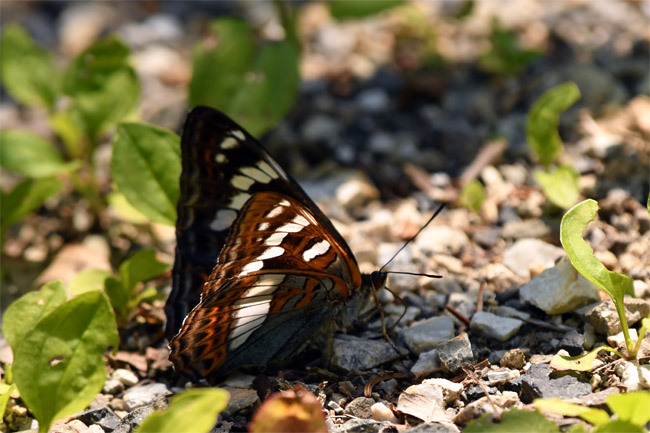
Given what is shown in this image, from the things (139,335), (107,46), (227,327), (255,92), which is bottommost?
(139,335)

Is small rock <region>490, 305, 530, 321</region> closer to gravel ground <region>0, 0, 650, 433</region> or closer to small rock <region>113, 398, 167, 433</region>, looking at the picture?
gravel ground <region>0, 0, 650, 433</region>

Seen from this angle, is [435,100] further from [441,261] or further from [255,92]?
[441,261]

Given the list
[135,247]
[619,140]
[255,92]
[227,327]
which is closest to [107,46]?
[255,92]

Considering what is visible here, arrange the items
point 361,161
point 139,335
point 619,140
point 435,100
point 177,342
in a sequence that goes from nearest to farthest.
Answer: point 177,342
point 139,335
point 619,140
point 361,161
point 435,100

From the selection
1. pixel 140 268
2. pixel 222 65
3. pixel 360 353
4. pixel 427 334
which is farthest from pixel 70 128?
pixel 427 334

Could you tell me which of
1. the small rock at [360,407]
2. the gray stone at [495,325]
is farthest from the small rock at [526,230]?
the small rock at [360,407]

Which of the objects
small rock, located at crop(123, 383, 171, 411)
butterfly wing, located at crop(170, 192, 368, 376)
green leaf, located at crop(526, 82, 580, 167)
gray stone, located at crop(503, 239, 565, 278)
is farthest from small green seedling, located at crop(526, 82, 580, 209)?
small rock, located at crop(123, 383, 171, 411)

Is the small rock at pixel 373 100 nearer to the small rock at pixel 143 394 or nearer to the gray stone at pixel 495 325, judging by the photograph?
the gray stone at pixel 495 325

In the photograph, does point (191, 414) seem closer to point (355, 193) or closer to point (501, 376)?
point (501, 376)
